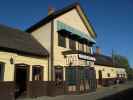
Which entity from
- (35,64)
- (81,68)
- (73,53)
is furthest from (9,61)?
(81,68)

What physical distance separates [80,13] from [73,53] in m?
6.23

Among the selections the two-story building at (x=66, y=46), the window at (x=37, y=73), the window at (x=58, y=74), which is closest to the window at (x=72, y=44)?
the two-story building at (x=66, y=46)

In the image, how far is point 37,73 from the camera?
22.0 m

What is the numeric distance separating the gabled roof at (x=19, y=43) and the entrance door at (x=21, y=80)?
1435 mm

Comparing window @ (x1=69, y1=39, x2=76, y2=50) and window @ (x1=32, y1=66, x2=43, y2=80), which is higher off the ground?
window @ (x1=69, y1=39, x2=76, y2=50)

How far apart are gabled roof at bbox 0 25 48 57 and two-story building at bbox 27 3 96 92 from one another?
0.96m

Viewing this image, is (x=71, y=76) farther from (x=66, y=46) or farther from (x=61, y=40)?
(x=61, y=40)

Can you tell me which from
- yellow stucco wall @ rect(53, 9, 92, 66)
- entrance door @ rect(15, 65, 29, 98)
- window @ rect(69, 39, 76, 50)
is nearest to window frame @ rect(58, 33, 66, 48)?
yellow stucco wall @ rect(53, 9, 92, 66)

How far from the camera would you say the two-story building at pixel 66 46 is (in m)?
23.4

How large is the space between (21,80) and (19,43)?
3305mm

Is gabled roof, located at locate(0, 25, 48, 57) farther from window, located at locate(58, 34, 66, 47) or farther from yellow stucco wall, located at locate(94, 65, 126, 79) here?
yellow stucco wall, located at locate(94, 65, 126, 79)

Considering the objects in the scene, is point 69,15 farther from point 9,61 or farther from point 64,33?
point 9,61

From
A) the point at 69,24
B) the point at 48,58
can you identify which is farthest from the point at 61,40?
the point at 69,24

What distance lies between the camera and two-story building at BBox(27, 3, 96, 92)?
23422 mm
